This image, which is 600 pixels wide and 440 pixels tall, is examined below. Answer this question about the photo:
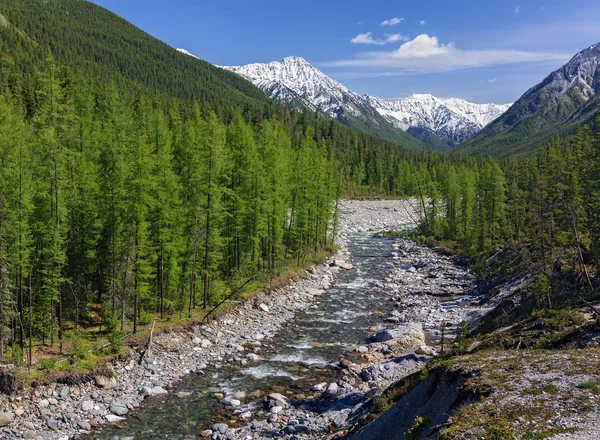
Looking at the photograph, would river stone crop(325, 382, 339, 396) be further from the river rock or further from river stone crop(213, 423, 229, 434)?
the river rock

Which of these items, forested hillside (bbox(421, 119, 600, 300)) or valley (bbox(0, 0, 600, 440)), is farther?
forested hillside (bbox(421, 119, 600, 300))

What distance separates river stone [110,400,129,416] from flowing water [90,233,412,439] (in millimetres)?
635

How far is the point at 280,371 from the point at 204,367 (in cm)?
442

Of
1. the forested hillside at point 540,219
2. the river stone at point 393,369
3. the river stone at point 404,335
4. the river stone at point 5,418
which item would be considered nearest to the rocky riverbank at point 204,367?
the river stone at point 5,418

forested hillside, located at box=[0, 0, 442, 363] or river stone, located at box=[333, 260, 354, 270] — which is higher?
forested hillside, located at box=[0, 0, 442, 363]

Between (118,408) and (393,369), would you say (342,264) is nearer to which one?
(393,369)

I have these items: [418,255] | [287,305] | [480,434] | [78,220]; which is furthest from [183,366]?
[418,255]

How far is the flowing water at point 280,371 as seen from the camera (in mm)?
19328

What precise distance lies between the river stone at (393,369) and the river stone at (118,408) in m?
11.5

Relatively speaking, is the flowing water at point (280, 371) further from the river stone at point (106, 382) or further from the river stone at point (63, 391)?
the river stone at point (63, 391)

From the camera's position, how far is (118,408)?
66.6 feet

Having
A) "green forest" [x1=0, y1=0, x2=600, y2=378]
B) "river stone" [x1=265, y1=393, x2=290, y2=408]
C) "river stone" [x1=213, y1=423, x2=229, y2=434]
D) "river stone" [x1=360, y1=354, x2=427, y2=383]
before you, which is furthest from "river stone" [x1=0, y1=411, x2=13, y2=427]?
"river stone" [x1=360, y1=354, x2=427, y2=383]

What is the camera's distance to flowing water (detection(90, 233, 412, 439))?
19328 mm

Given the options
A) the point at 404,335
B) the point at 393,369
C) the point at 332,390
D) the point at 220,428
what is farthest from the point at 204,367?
the point at 404,335
